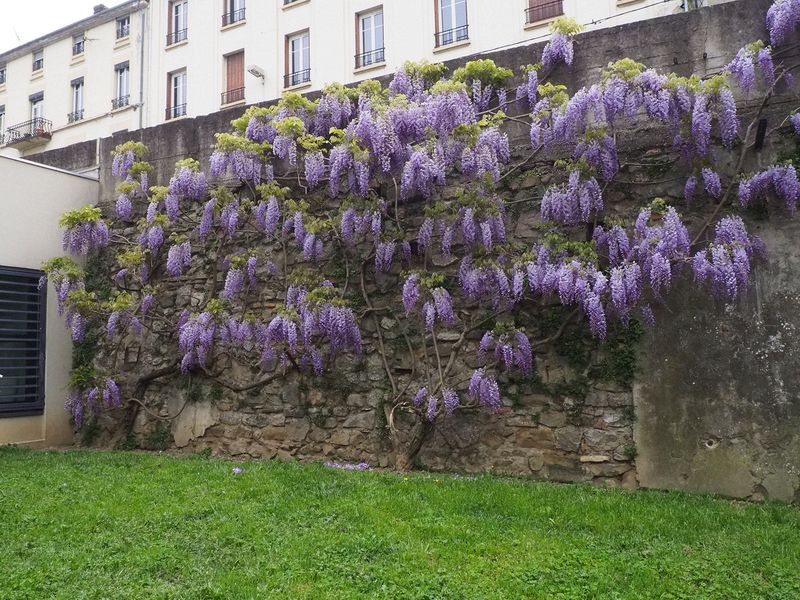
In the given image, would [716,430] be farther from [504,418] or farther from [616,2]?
[616,2]

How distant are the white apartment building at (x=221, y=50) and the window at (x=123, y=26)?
36 mm

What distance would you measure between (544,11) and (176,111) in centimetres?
1104

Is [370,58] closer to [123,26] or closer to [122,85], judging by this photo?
[122,85]

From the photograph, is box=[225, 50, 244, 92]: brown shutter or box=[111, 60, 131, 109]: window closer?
box=[225, 50, 244, 92]: brown shutter

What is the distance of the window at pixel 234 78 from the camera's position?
56.9ft

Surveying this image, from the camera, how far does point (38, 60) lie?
2252 cm

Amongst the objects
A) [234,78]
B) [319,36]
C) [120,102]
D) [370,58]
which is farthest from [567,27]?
[120,102]

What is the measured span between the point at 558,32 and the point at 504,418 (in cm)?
336

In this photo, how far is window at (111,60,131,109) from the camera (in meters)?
19.7

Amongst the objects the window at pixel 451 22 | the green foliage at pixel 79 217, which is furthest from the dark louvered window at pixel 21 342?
the window at pixel 451 22

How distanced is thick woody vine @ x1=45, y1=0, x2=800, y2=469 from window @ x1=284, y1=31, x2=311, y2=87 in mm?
10302

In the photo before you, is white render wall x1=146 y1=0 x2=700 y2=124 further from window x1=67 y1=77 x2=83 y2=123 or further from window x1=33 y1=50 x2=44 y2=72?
window x1=33 y1=50 x2=44 y2=72

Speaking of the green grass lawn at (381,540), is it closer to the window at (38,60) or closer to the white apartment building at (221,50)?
the white apartment building at (221,50)

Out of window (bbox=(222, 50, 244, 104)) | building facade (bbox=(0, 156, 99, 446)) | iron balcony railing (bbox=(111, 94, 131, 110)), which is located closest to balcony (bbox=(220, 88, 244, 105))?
window (bbox=(222, 50, 244, 104))
